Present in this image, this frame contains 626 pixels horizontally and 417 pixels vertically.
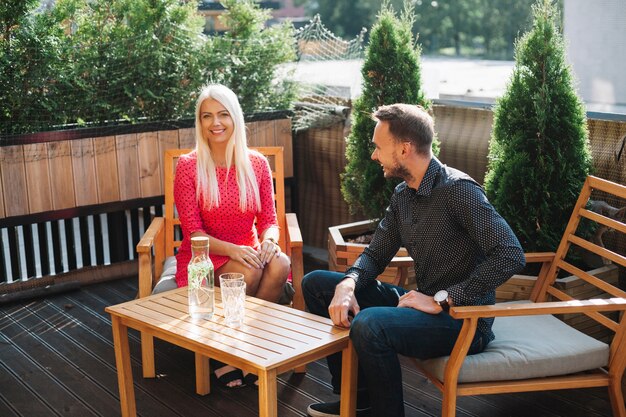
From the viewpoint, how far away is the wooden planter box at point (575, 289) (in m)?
3.36

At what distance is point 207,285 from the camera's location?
2662mm

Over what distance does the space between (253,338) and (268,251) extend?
897 millimetres

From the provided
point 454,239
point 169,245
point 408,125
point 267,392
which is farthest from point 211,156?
point 267,392

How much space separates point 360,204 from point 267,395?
2109 millimetres

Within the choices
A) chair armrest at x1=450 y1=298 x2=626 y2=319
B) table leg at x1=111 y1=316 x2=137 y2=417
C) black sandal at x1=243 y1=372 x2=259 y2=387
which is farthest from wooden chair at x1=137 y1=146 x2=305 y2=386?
chair armrest at x1=450 y1=298 x2=626 y2=319

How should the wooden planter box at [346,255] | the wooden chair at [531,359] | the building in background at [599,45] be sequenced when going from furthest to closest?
the building in background at [599,45]
the wooden planter box at [346,255]
the wooden chair at [531,359]

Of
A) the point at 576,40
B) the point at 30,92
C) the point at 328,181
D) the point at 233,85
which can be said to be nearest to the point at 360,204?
the point at 328,181

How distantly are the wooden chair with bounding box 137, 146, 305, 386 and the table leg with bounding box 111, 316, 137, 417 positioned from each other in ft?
1.09

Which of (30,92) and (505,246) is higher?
(30,92)

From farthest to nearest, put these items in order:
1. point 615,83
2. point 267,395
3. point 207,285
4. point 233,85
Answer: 1. point 615,83
2. point 233,85
3. point 207,285
4. point 267,395

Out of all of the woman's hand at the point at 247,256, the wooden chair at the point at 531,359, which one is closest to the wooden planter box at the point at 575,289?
the wooden chair at the point at 531,359

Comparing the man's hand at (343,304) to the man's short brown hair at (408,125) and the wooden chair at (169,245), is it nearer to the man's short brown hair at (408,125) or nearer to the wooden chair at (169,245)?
the man's short brown hair at (408,125)

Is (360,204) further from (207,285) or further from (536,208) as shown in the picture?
(207,285)

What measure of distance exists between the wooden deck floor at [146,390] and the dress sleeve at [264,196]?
69 cm
